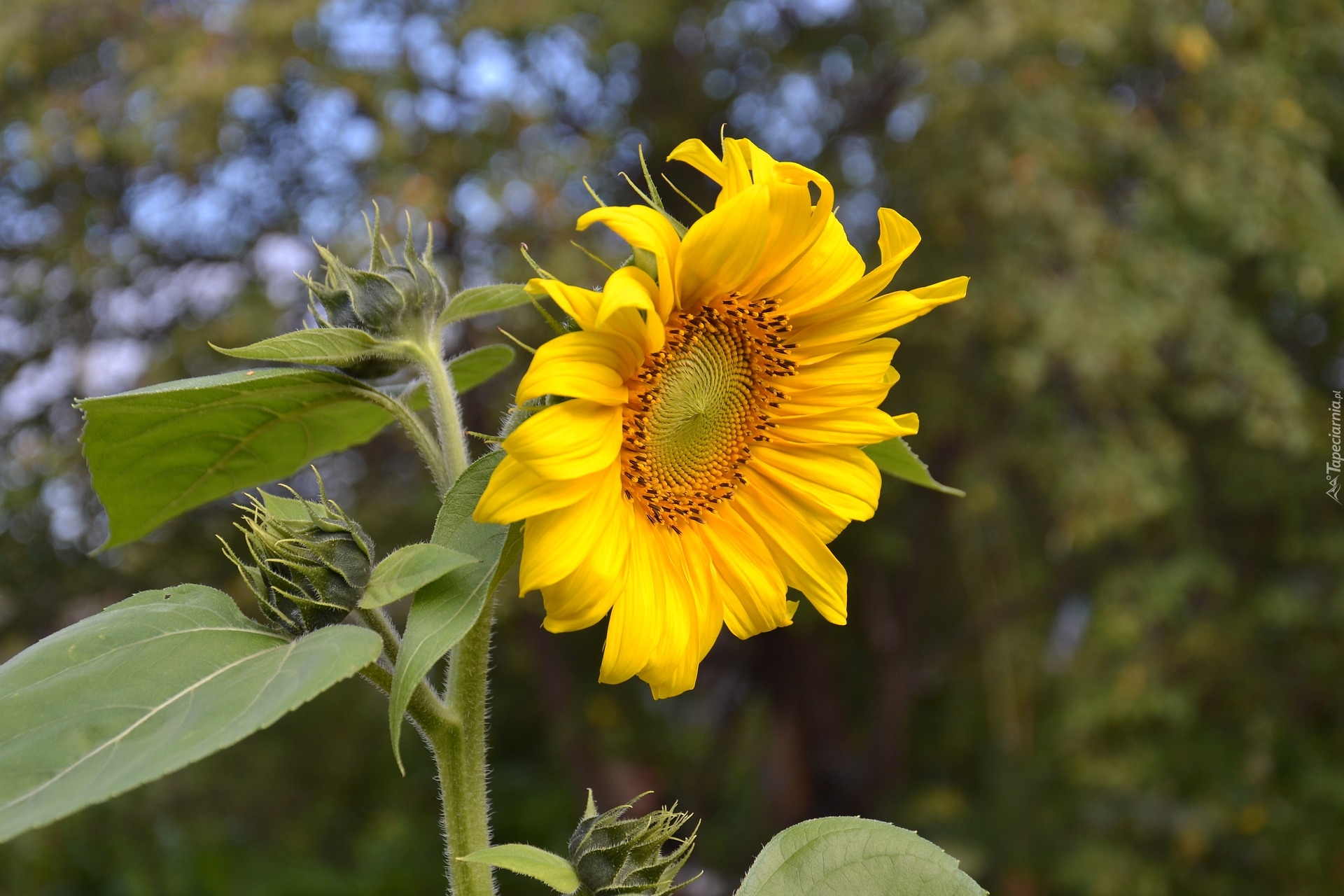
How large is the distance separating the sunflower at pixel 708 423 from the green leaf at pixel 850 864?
4.6 inches

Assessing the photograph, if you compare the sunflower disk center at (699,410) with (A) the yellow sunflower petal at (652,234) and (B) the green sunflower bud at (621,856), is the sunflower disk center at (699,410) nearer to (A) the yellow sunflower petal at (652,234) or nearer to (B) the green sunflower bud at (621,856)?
(A) the yellow sunflower petal at (652,234)

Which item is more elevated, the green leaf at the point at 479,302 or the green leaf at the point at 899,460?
the green leaf at the point at 479,302

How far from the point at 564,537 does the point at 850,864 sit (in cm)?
25

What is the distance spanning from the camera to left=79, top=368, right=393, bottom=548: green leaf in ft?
2.07

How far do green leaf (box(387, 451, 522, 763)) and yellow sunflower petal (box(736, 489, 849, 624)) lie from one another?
0.17 meters

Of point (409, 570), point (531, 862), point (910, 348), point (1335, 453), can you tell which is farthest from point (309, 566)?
point (910, 348)

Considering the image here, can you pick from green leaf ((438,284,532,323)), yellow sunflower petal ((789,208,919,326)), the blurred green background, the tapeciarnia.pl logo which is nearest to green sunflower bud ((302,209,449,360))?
green leaf ((438,284,532,323))

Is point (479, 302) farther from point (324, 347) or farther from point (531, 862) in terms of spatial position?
point (531, 862)

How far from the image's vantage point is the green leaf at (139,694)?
435mm

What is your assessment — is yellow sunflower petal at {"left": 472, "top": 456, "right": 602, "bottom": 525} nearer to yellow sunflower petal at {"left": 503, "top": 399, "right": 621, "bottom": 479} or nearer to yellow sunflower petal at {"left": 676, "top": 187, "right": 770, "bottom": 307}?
yellow sunflower petal at {"left": 503, "top": 399, "right": 621, "bottom": 479}

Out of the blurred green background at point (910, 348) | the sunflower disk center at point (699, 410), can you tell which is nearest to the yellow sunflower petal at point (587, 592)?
the sunflower disk center at point (699, 410)

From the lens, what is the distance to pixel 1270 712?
11.5 feet

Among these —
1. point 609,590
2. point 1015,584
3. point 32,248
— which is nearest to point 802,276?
point 609,590

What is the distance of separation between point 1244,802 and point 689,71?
3219mm
